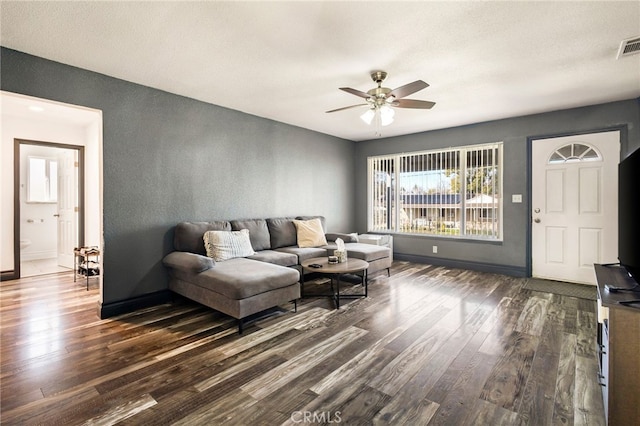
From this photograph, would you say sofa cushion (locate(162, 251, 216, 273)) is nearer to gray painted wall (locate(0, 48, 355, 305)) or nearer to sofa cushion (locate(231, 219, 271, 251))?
gray painted wall (locate(0, 48, 355, 305))

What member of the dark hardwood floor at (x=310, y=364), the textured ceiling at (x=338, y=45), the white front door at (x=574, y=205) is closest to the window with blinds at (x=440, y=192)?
the white front door at (x=574, y=205)

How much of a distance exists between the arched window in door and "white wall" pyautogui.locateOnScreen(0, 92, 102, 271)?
654 centimetres

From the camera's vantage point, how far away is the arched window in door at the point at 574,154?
419 cm

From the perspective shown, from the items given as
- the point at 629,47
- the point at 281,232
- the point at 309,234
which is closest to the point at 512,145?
the point at 629,47

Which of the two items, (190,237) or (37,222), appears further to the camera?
(37,222)

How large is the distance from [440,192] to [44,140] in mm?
Answer: 6685

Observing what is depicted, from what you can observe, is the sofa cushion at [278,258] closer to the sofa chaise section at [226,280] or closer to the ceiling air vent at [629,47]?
the sofa chaise section at [226,280]

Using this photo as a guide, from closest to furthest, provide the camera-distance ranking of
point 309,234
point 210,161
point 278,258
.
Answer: point 278,258 → point 210,161 → point 309,234

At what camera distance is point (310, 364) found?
2.24m

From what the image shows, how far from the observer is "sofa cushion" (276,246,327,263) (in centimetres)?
418

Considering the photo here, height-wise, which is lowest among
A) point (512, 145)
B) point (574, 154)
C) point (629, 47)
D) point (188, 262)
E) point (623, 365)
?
point (623, 365)

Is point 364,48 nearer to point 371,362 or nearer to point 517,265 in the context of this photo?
point 371,362

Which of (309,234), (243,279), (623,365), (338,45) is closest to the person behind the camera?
(623,365)

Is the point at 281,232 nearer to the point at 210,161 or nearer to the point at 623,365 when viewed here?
the point at 210,161
